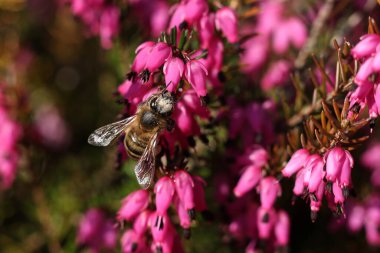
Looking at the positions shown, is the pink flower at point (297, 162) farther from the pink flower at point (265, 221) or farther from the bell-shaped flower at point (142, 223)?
the bell-shaped flower at point (142, 223)

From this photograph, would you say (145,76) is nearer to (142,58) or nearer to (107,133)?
(142,58)

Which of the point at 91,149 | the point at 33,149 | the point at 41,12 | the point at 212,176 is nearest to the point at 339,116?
the point at 212,176

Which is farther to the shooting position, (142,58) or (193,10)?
(193,10)

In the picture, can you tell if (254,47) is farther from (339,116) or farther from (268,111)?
(339,116)

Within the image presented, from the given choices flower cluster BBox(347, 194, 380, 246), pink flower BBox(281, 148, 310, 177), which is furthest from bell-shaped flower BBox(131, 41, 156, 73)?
flower cluster BBox(347, 194, 380, 246)

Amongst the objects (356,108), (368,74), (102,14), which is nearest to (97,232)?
(102,14)

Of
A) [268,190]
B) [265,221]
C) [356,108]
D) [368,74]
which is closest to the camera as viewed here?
[368,74]
